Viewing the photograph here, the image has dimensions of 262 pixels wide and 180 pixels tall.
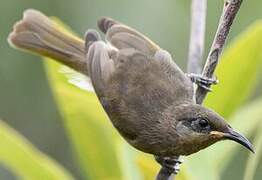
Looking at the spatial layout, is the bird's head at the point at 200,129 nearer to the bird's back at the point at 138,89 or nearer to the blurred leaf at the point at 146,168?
the bird's back at the point at 138,89

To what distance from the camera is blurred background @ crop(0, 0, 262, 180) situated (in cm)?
508

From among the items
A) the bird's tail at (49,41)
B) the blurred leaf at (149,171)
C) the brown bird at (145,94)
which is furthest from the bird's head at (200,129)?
the bird's tail at (49,41)

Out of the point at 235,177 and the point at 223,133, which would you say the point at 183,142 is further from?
the point at 235,177

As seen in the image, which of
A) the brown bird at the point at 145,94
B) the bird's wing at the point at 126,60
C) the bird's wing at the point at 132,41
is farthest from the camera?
the bird's wing at the point at 132,41

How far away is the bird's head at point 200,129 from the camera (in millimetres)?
3230

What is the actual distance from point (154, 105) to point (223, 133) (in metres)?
0.53

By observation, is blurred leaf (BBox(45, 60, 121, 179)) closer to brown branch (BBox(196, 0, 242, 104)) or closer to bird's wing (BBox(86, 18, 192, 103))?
bird's wing (BBox(86, 18, 192, 103))

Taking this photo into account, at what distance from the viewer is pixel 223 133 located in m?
3.24

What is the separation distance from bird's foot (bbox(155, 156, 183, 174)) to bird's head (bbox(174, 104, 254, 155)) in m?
0.05

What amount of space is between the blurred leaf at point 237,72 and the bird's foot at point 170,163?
23cm

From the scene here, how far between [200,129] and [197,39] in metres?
0.38

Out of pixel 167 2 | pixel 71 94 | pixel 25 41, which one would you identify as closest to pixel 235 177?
pixel 167 2

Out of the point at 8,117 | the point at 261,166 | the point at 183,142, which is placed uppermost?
the point at 183,142

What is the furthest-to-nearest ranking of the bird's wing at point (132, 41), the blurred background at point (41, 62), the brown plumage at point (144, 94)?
1. the blurred background at point (41, 62)
2. the bird's wing at point (132, 41)
3. the brown plumage at point (144, 94)
